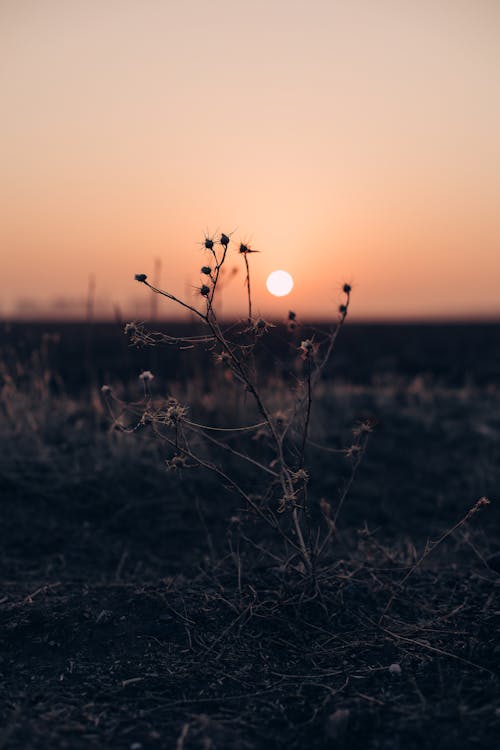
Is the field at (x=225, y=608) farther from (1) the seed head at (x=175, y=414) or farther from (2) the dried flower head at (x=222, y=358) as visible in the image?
(1) the seed head at (x=175, y=414)

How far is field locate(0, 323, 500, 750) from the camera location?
7.14 ft

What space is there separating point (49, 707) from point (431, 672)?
4.39ft

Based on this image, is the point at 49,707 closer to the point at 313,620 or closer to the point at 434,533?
the point at 313,620

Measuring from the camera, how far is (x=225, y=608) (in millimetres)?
2975

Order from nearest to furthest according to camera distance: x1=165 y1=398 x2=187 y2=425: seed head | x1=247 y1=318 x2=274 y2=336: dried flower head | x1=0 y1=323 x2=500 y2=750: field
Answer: x1=0 y1=323 x2=500 y2=750: field
x1=165 y1=398 x2=187 y2=425: seed head
x1=247 y1=318 x2=274 y2=336: dried flower head

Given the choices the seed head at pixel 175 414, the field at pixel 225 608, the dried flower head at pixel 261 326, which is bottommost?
the field at pixel 225 608

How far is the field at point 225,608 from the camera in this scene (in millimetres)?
2176

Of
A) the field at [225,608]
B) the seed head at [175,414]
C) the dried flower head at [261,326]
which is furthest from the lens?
the dried flower head at [261,326]

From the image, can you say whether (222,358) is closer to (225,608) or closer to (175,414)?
(175,414)

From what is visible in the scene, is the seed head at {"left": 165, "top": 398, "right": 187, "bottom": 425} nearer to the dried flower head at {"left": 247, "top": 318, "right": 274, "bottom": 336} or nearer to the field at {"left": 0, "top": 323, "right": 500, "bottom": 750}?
the dried flower head at {"left": 247, "top": 318, "right": 274, "bottom": 336}

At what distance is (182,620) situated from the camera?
2.88 metres

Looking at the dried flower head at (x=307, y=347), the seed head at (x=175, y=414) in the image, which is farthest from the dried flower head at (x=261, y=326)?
the seed head at (x=175, y=414)

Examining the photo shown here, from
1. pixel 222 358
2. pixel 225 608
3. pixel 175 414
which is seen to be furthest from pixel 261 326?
pixel 225 608

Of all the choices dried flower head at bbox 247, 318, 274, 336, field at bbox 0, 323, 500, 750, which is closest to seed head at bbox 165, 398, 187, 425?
dried flower head at bbox 247, 318, 274, 336
